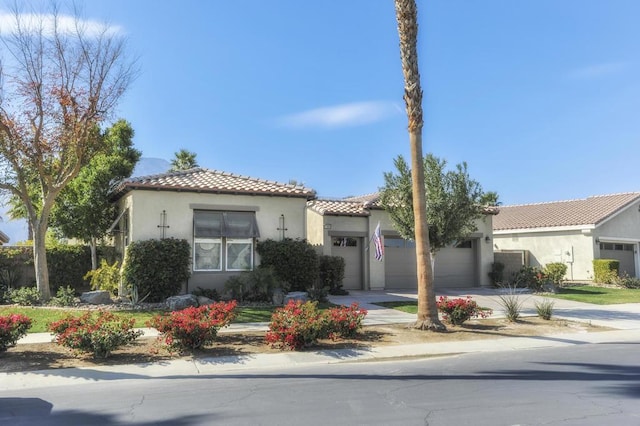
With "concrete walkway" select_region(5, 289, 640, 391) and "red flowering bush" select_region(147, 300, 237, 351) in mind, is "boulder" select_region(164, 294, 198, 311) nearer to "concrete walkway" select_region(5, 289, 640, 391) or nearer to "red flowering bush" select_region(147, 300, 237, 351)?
"concrete walkway" select_region(5, 289, 640, 391)

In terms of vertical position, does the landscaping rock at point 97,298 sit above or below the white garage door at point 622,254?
below

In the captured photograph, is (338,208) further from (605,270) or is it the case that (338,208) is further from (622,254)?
(622,254)

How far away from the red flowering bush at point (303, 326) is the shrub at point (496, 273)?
15.0 meters

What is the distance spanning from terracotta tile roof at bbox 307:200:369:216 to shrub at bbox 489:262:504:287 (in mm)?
7297

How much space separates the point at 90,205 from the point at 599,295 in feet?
71.2

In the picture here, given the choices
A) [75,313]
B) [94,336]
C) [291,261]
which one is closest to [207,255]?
[291,261]

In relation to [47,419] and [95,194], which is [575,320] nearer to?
[47,419]

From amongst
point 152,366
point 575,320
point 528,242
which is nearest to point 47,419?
point 152,366

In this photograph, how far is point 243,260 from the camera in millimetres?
18109

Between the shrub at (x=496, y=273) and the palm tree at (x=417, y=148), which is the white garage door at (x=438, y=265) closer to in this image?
the shrub at (x=496, y=273)

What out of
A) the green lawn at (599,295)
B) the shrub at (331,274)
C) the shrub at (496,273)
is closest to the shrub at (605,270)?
the green lawn at (599,295)

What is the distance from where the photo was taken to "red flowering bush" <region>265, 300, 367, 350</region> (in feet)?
32.9

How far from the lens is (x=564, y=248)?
28.9 metres

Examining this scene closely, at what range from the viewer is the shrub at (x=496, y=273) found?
2391cm
